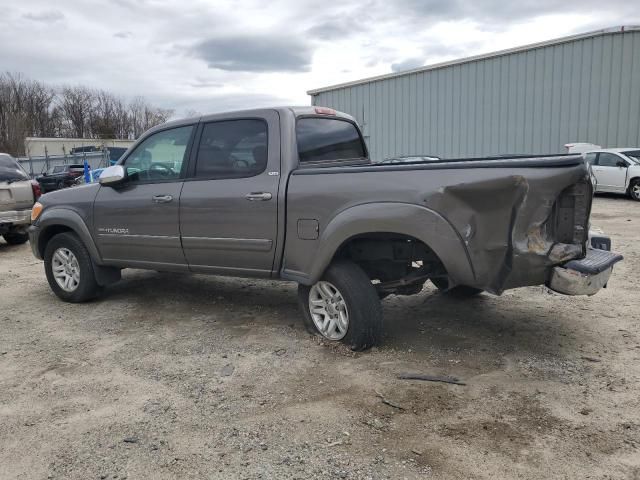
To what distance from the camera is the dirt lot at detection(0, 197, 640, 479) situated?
2.77 metres

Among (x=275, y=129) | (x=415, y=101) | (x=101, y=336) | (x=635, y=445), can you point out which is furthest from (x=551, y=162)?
(x=415, y=101)

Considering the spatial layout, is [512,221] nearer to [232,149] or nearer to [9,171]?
[232,149]

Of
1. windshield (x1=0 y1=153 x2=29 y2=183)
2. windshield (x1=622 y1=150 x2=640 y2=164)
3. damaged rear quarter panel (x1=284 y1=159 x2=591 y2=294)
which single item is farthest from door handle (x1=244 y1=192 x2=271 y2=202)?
windshield (x1=622 y1=150 x2=640 y2=164)

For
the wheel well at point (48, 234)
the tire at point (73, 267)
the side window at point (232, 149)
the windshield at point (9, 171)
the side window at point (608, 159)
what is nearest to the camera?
the side window at point (232, 149)

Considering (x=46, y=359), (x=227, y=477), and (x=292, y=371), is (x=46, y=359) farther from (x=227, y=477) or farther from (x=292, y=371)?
(x=227, y=477)

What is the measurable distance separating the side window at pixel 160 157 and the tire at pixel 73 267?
3.39 ft

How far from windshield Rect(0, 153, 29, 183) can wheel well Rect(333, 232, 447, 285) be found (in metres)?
7.62

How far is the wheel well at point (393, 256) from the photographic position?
4.00 m

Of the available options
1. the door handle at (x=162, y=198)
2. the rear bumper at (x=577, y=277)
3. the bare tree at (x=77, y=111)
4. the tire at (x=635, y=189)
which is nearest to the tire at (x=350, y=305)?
the rear bumper at (x=577, y=277)

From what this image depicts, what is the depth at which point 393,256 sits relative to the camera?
4.11 meters

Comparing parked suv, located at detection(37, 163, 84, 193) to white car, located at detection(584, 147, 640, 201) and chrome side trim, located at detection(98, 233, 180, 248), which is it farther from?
white car, located at detection(584, 147, 640, 201)

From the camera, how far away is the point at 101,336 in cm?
479

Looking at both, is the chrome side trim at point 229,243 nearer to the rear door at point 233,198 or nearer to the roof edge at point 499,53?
the rear door at point 233,198

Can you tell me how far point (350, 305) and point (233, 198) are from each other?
4.46 ft
